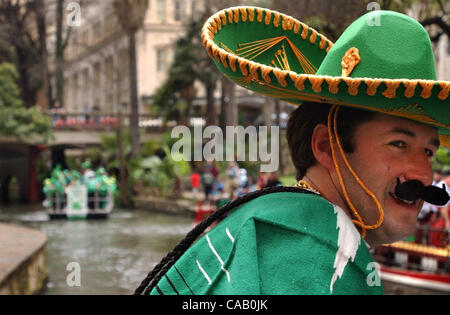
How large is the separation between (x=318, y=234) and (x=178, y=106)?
109ft

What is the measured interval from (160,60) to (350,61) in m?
47.7

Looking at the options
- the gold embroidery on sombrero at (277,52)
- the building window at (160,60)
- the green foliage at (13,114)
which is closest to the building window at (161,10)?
the building window at (160,60)

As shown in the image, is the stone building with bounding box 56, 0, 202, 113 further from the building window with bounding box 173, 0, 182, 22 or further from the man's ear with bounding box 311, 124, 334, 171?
the man's ear with bounding box 311, 124, 334, 171

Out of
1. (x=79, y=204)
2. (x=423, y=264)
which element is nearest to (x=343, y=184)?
(x=423, y=264)

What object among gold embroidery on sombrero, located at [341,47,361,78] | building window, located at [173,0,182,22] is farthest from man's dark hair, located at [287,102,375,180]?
building window, located at [173,0,182,22]

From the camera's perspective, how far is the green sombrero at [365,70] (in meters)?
1.60

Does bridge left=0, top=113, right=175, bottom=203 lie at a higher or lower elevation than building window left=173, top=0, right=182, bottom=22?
lower

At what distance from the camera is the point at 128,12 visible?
3020 centimetres

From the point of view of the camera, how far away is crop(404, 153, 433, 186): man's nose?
1737 mm

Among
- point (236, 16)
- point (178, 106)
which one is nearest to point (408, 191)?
point (236, 16)

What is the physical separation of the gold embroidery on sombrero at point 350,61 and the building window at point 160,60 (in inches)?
1854

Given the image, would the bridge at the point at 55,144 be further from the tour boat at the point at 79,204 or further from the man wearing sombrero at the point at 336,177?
the man wearing sombrero at the point at 336,177

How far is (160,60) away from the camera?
160 ft

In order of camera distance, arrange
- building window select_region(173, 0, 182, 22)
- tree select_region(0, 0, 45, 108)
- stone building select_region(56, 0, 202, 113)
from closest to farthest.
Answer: tree select_region(0, 0, 45, 108), building window select_region(173, 0, 182, 22), stone building select_region(56, 0, 202, 113)
